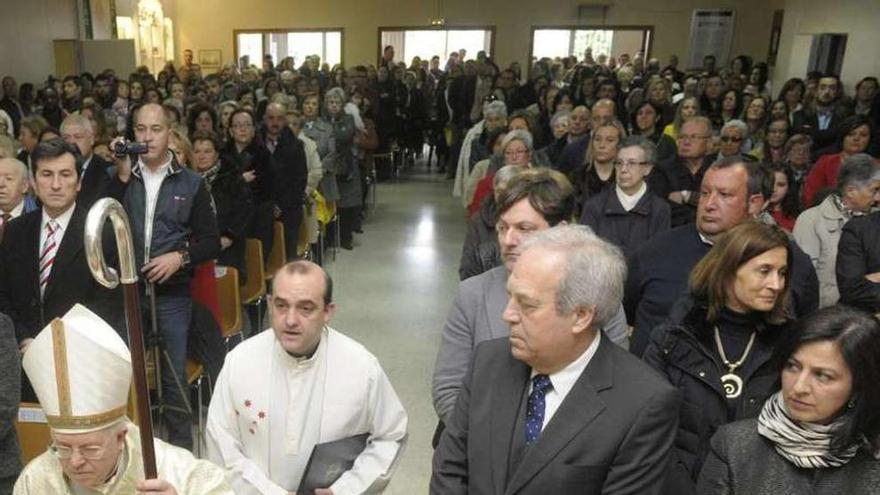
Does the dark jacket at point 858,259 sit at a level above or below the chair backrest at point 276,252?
above

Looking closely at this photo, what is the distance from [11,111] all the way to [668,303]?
829 centimetres

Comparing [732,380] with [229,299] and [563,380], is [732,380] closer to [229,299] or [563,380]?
[563,380]

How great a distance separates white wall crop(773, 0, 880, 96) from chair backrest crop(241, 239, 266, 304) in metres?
8.12

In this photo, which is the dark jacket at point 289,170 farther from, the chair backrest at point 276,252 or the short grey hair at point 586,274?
the short grey hair at point 586,274

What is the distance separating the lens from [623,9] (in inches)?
561

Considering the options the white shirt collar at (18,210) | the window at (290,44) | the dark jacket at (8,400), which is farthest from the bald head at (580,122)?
the window at (290,44)

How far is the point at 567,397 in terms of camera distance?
1.52 meters

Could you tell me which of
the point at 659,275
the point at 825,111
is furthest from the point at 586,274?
the point at 825,111

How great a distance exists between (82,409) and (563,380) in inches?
44.5

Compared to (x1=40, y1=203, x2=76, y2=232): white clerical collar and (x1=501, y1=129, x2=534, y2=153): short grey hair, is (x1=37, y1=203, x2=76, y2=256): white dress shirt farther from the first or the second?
(x1=501, y1=129, x2=534, y2=153): short grey hair

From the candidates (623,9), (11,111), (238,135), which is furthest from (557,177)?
A: (623,9)

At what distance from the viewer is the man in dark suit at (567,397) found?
1.46 metres

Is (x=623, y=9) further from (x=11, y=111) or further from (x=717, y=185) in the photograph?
(x=717, y=185)

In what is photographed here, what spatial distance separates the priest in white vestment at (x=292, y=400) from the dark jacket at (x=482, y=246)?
71cm
